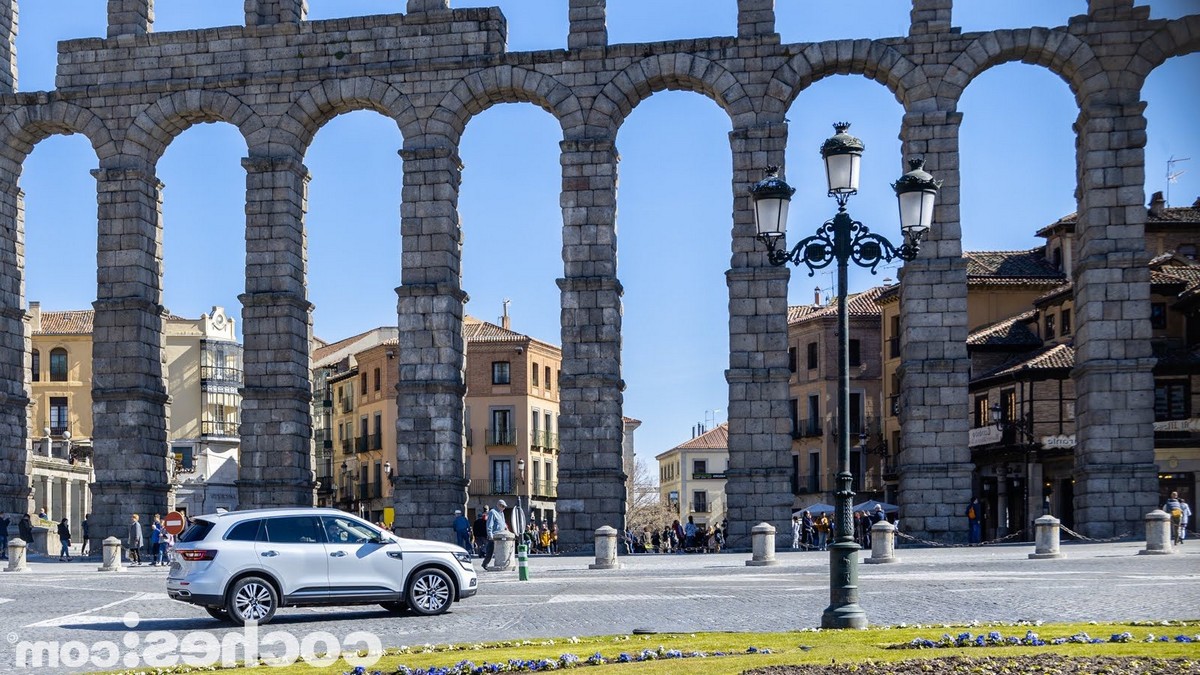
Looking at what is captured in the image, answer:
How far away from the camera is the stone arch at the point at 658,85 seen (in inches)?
1939

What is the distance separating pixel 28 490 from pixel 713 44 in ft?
86.5

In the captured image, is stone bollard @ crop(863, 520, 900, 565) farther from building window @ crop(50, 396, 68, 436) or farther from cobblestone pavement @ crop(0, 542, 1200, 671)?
building window @ crop(50, 396, 68, 436)

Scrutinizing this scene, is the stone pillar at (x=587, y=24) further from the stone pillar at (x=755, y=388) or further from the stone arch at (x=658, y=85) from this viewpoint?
the stone pillar at (x=755, y=388)

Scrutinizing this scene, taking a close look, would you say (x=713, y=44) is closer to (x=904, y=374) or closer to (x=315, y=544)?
(x=904, y=374)

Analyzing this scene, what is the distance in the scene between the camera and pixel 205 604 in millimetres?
24281

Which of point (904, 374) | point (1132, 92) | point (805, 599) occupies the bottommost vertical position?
point (805, 599)

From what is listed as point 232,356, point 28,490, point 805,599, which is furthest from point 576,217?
point 232,356

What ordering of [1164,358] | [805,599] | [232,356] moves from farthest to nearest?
[232,356], [1164,358], [805,599]

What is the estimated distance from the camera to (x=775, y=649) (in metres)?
17.8

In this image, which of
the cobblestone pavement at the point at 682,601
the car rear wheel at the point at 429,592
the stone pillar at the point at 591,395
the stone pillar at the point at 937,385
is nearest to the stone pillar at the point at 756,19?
the stone pillar at the point at 591,395

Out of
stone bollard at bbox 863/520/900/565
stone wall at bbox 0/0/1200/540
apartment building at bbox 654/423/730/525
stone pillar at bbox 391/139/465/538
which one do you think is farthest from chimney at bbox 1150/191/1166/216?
apartment building at bbox 654/423/730/525

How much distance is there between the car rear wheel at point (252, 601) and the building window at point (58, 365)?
247 ft

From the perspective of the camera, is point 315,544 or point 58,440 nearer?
point 315,544

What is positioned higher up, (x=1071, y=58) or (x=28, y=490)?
(x=1071, y=58)
